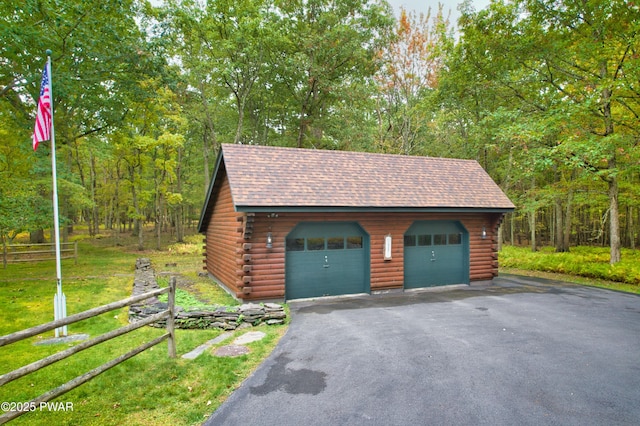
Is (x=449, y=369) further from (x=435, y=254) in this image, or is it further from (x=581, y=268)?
(x=581, y=268)

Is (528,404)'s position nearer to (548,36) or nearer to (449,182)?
(449,182)

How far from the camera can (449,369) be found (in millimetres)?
5492

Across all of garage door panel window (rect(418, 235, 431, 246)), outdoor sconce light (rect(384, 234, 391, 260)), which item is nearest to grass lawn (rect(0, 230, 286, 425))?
outdoor sconce light (rect(384, 234, 391, 260))

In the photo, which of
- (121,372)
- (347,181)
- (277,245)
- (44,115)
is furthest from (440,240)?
(44,115)

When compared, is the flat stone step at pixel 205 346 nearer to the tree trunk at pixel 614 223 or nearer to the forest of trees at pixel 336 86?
the forest of trees at pixel 336 86

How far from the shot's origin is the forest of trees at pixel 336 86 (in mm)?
13375

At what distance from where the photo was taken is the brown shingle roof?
33.7 ft

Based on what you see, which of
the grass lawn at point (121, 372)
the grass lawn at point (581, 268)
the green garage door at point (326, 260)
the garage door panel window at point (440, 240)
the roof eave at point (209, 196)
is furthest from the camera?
the grass lawn at point (581, 268)

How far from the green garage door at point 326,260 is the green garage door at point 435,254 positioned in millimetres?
1911

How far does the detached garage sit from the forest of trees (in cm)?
458

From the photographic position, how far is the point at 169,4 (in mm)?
19125

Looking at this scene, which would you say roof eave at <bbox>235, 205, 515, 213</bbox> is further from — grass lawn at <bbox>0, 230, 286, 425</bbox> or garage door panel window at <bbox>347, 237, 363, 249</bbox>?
grass lawn at <bbox>0, 230, 286, 425</bbox>

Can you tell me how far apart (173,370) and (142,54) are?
14.4 meters

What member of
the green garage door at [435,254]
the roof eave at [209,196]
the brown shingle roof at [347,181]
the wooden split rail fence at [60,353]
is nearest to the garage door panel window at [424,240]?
the green garage door at [435,254]
